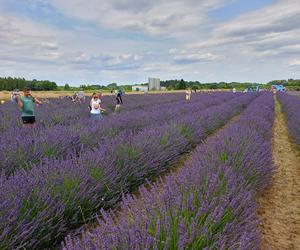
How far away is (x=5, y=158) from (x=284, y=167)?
4.77 meters

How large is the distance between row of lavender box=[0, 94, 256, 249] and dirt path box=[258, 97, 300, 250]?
1530mm

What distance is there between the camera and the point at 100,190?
3305 millimetres

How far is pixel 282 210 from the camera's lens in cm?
387

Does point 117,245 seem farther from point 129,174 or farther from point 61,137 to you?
point 61,137

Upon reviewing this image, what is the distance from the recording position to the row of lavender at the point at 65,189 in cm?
224

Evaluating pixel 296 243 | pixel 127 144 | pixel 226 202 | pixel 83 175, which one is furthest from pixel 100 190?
pixel 296 243

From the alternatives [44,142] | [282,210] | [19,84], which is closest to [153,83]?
[19,84]

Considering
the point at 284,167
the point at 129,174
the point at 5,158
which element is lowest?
the point at 284,167

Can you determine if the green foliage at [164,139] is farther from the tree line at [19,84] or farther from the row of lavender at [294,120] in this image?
the tree line at [19,84]

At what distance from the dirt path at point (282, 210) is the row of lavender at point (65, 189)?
5.02 ft

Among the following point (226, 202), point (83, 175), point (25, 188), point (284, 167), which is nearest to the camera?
point (226, 202)

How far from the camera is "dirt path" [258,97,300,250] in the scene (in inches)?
122

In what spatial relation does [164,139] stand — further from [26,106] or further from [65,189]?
[26,106]

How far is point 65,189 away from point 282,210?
260cm
